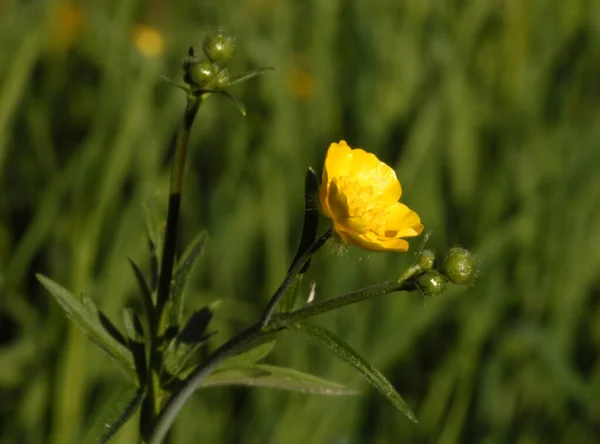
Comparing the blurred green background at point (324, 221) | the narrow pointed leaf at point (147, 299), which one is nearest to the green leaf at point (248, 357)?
the narrow pointed leaf at point (147, 299)

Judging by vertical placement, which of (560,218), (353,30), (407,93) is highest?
(353,30)

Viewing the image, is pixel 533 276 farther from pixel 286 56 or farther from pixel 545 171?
pixel 286 56

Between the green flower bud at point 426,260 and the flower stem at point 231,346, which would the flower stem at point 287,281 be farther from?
the green flower bud at point 426,260

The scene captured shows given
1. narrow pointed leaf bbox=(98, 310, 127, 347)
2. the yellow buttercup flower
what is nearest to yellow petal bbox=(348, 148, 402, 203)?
the yellow buttercup flower

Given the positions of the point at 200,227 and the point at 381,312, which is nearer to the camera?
the point at 381,312

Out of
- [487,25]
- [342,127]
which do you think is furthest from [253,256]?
[487,25]

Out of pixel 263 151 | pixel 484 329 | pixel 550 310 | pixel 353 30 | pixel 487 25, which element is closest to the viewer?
pixel 484 329

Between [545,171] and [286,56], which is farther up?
[286,56]
